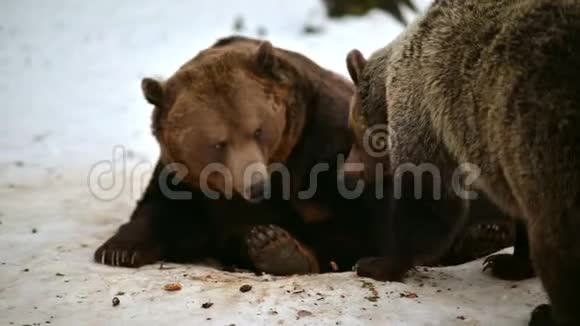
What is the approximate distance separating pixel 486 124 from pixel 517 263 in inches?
51.9

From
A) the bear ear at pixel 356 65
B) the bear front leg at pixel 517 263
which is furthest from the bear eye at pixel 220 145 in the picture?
the bear front leg at pixel 517 263

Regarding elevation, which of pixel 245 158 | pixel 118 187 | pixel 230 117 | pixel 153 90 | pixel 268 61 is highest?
pixel 268 61

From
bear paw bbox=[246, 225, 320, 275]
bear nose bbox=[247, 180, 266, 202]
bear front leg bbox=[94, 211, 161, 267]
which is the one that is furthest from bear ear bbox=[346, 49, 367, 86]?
bear front leg bbox=[94, 211, 161, 267]

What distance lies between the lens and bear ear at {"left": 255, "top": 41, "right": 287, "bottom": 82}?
513 centimetres

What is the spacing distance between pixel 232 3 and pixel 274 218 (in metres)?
12.1

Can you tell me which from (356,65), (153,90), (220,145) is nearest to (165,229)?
(220,145)

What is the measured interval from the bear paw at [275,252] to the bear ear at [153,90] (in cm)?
109

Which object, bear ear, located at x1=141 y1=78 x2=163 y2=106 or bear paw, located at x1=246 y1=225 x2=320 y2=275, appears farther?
bear ear, located at x1=141 y1=78 x2=163 y2=106

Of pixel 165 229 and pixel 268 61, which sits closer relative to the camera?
pixel 268 61

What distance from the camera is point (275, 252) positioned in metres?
4.85

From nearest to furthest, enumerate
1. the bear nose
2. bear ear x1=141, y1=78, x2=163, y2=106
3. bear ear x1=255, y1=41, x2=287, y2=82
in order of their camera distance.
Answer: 1. the bear nose
2. bear ear x1=141, y1=78, x2=163, y2=106
3. bear ear x1=255, y1=41, x2=287, y2=82

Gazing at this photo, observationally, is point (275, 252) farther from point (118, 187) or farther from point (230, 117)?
point (118, 187)

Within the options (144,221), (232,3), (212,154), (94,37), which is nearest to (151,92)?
(212,154)

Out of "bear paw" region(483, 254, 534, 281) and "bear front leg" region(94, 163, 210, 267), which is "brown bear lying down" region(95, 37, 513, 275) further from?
"bear paw" region(483, 254, 534, 281)
